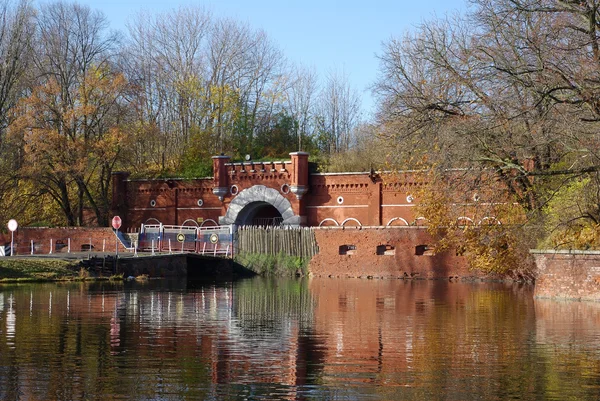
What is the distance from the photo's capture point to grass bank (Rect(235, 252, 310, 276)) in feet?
145

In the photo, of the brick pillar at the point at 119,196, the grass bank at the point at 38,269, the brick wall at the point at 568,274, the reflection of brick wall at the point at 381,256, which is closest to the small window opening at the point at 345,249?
the reflection of brick wall at the point at 381,256

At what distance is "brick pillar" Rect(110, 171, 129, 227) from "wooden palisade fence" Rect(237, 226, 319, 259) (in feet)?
33.8

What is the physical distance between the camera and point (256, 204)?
166ft

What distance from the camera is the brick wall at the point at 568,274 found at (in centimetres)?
2555

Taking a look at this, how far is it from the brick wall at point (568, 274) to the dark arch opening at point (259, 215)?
25.1 m

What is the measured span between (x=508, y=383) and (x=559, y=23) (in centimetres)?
1310

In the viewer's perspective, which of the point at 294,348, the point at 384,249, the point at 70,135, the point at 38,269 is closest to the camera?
the point at 294,348

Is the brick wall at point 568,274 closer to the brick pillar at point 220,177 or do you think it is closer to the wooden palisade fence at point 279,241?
the wooden palisade fence at point 279,241

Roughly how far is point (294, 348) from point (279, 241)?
92.2 feet

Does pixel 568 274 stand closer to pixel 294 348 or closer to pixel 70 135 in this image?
pixel 294 348

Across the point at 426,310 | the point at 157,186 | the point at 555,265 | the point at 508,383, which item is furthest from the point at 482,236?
the point at 157,186

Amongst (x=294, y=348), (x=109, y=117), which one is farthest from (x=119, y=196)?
(x=294, y=348)

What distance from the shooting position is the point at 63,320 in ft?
67.9

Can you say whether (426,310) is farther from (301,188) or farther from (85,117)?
(85,117)
